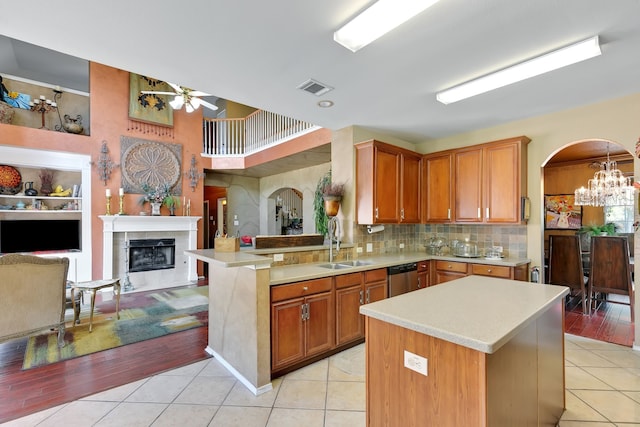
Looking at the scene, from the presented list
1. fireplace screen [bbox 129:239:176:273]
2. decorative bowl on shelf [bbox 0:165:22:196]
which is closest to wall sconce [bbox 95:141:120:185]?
decorative bowl on shelf [bbox 0:165:22:196]

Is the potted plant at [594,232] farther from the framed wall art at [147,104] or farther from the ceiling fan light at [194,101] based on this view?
the framed wall art at [147,104]

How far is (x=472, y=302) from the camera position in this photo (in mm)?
1693

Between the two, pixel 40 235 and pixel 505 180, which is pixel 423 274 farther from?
pixel 40 235

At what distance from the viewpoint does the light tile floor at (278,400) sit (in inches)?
A: 79.7

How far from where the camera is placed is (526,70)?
236 centimetres

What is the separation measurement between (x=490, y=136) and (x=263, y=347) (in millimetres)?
3805

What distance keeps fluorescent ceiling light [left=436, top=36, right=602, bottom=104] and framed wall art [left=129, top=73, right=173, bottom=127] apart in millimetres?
5611

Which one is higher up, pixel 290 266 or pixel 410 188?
pixel 410 188

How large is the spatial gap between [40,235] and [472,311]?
22.1ft

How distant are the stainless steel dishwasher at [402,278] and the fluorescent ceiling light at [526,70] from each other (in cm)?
190

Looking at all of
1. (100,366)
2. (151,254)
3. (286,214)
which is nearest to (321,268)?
(100,366)

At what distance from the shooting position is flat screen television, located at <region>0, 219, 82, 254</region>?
496 centimetres

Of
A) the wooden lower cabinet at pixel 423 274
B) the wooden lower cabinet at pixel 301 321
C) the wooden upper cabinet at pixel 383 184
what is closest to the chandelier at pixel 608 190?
the wooden upper cabinet at pixel 383 184

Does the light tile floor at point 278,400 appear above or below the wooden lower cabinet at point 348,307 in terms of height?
below
